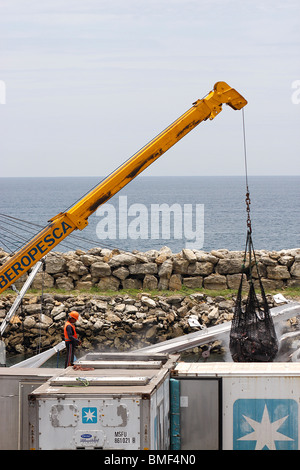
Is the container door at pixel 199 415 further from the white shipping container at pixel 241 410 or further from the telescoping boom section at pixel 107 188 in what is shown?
the telescoping boom section at pixel 107 188

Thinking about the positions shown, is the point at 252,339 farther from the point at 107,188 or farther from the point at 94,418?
the point at 94,418

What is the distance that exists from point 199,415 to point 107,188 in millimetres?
6867

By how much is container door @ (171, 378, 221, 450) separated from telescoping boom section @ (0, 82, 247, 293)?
20.2 ft

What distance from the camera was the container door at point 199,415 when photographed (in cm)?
1167

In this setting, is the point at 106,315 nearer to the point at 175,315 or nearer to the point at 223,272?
the point at 175,315

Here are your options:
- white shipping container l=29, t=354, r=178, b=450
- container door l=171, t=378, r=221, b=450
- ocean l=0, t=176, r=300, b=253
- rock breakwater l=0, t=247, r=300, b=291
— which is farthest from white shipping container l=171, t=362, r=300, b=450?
ocean l=0, t=176, r=300, b=253

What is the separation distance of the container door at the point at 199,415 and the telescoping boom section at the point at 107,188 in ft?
20.2

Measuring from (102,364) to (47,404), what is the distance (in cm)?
218

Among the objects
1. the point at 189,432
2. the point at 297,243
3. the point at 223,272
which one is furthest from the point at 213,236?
the point at 189,432

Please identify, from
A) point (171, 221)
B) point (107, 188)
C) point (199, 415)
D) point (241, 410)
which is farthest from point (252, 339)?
point (171, 221)

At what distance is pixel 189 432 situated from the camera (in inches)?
464

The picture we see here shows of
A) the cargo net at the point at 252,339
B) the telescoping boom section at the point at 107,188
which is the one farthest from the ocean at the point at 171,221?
the cargo net at the point at 252,339

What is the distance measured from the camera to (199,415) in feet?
38.5

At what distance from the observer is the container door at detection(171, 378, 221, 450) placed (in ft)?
38.3
